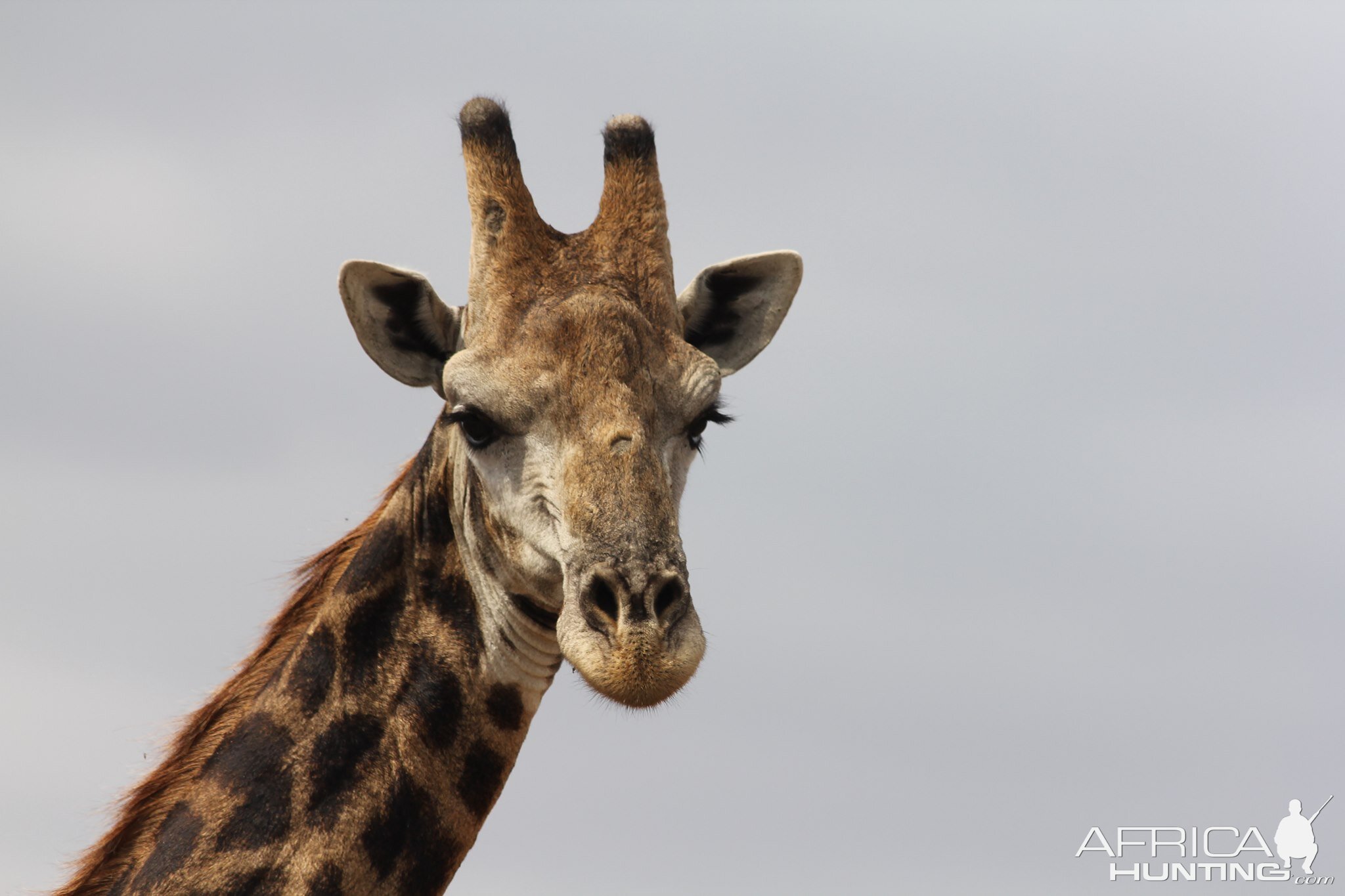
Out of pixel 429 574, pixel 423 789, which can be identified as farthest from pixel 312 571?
pixel 423 789

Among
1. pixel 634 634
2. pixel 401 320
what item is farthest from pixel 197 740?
pixel 634 634

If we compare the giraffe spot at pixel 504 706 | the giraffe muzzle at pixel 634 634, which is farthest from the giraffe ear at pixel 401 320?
the giraffe muzzle at pixel 634 634

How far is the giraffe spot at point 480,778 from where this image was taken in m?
11.9

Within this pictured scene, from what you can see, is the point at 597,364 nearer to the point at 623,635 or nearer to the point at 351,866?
the point at 623,635

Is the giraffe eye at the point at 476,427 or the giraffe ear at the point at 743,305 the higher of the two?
the giraffe ear at the point at 743,305

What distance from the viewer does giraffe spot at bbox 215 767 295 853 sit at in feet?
37.9

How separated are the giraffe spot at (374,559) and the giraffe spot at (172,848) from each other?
1.79 metres

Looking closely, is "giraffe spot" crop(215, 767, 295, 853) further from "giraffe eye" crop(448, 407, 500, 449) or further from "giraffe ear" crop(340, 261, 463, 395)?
"giraffe ear" crop(340, 261, 463, 395)

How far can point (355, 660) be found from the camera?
12.1m

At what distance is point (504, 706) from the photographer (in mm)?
12023

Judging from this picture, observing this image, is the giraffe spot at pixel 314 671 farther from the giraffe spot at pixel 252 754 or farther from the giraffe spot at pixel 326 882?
the giraffe spot at pixel 326 882

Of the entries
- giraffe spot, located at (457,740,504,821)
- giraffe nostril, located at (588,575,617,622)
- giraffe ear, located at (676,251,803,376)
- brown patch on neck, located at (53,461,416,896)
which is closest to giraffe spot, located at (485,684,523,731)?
giraffe spot, located at (457,740,504,821)

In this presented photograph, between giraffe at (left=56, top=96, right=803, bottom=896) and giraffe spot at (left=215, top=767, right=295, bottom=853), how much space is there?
0.04 ft

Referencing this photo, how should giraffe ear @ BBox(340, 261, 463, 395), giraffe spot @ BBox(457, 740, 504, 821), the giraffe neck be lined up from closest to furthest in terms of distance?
the giraffe neck, giraffe spot @ BBox(457, 740, 504, 821), giraffe ear @ BBox(340, 261, 463, 395)
